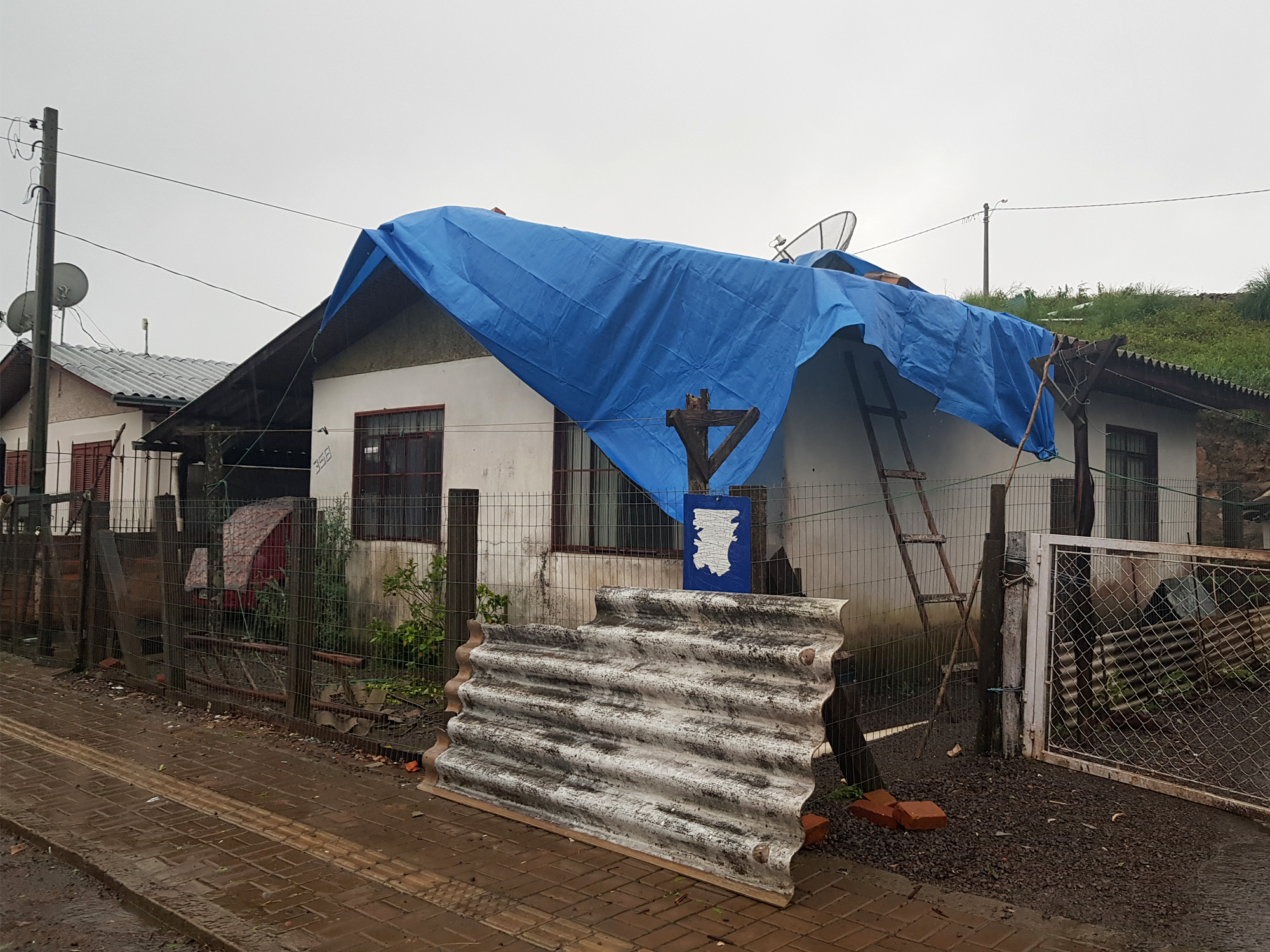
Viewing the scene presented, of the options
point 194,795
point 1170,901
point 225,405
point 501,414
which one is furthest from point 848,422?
point 225,405

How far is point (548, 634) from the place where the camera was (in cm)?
525

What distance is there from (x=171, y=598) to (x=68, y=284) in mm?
8378

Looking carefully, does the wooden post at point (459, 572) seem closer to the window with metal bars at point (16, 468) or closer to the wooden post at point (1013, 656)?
the wooden post at point (1013, 656)

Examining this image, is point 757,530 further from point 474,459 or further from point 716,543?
point 474,459

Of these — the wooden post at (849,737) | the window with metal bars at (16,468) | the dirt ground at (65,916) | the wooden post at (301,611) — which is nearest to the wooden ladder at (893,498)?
the wooden post at (849,737)

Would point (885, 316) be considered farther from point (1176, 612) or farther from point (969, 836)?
point (1176, 612)

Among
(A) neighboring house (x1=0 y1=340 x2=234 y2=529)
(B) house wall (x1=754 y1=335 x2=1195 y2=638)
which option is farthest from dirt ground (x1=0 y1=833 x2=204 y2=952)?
(A) neighboring house (x1=0 y1=340 x2=234 y2=529)

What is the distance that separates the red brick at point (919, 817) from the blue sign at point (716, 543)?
53.8 inches

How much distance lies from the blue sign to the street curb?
2612 millimetres

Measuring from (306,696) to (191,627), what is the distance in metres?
2.18

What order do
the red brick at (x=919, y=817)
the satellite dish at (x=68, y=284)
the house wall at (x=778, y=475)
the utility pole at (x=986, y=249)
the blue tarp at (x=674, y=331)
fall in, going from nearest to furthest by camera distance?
the red brick at (x=919, y=817), the blue tarp at (x=674, y=331), the house wall at (x=778, y=475), the satellite dish at (x=68, y=284), the utility pole at (x=986, y=249)

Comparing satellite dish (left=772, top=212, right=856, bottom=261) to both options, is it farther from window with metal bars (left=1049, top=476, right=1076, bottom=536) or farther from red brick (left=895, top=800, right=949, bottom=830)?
red brick (left=895, top=800, right=949, bottom=830)

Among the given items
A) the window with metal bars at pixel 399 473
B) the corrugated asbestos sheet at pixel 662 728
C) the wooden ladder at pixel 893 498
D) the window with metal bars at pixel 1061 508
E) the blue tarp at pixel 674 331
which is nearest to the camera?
the corrugated asbestos sheet at pixel 662 728

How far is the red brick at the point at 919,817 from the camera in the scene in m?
4.58
